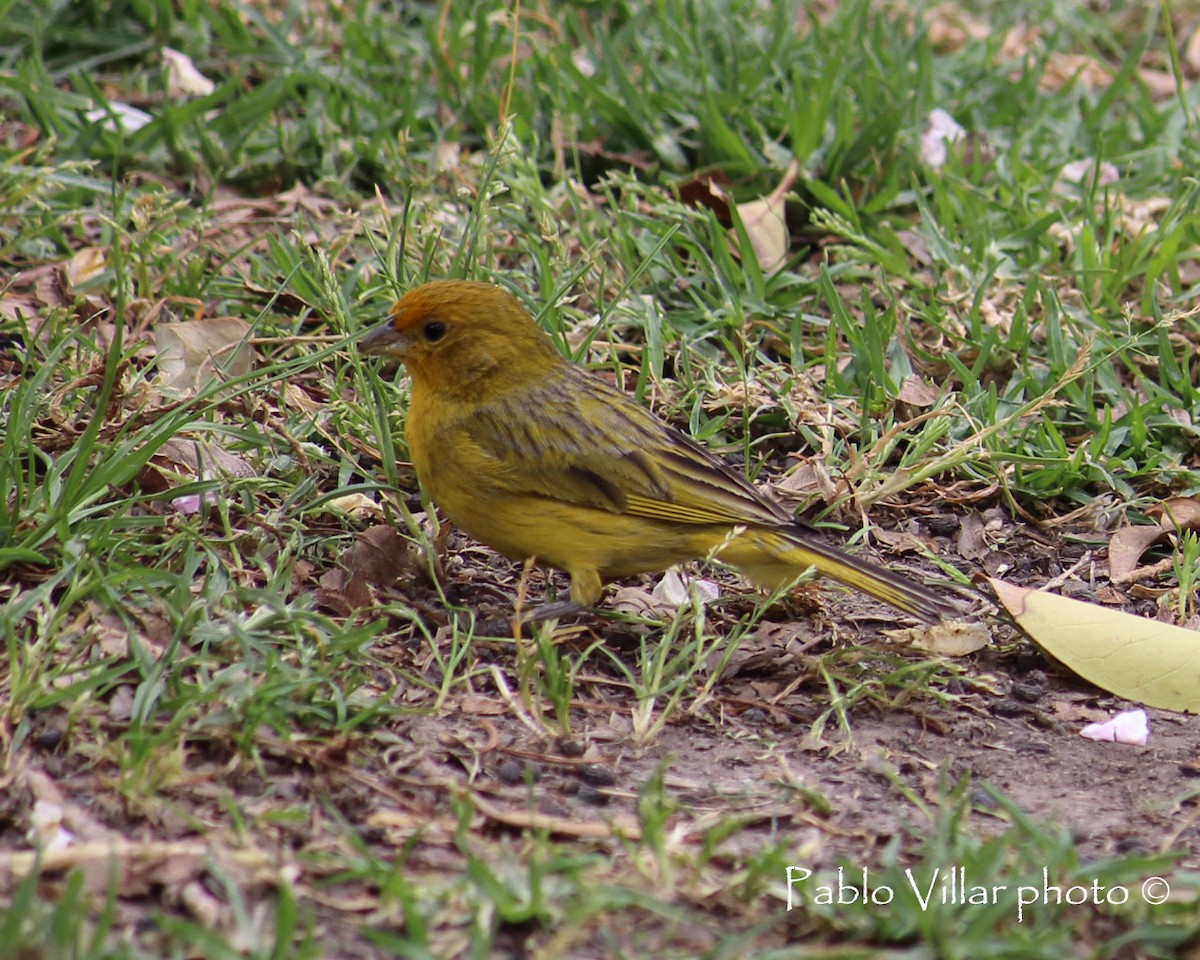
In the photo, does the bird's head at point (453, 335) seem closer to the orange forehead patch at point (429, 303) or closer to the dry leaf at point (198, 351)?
the orange forehead patch at point (429, 303)

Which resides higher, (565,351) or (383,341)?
(383,341)

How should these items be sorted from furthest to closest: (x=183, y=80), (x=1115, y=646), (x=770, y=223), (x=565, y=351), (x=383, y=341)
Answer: (x=183, y=80) → (x=770, y=223) → (x=565, y=351) → (x=383, y=341) → (x=1115, y=646)

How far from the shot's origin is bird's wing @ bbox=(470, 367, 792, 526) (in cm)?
478

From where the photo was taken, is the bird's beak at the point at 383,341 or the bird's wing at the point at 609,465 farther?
the bird's beak at the point at 383,341

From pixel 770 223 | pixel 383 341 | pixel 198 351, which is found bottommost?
pixel 198 351

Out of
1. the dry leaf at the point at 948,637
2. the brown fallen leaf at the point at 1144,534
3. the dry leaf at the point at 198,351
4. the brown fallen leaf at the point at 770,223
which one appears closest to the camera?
the dry leaf at the point at 948,637

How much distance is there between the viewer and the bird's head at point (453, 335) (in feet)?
16.2

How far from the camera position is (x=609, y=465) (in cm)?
485

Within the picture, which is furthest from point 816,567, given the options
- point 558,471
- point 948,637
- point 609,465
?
point 558,471

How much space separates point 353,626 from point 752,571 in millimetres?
1204

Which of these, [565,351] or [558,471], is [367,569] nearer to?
[558,471]

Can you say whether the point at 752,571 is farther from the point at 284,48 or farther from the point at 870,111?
the point at 284,48

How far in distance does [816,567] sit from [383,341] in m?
1.44

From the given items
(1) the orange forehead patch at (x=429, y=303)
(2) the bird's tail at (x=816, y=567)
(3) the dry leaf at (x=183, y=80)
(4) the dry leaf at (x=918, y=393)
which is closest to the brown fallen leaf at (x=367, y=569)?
(1) the orange forehead patch at (x=429, y=303)
